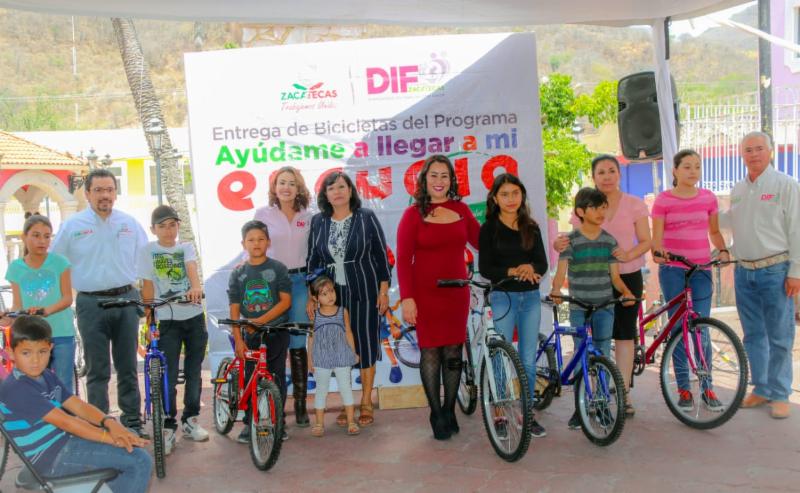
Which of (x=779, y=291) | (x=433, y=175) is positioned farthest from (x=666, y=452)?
(x=433, y=175)

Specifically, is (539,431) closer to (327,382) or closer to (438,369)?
(438,369)

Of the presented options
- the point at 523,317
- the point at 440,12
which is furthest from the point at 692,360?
the point at 440,12

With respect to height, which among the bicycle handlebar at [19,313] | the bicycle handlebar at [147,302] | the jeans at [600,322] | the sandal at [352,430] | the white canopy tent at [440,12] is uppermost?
the white canopy tent at [440,12]

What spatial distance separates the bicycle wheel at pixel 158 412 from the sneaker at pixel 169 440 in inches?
14.5

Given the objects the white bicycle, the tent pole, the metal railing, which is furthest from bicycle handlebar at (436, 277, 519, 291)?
the metal railing

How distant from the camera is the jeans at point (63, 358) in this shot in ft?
17.3

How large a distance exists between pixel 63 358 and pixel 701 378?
13.0ft

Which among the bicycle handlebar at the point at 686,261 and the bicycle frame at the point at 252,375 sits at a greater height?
the bicycle handlebar at the point at 686,261

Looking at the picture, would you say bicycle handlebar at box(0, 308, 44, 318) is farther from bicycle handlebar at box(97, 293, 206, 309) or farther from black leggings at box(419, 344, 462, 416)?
black leggings at box(419, 344, 462, 416)

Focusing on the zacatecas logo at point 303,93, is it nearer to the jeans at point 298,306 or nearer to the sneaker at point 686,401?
the jeans at point 298,306

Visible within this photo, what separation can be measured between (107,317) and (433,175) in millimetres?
2247

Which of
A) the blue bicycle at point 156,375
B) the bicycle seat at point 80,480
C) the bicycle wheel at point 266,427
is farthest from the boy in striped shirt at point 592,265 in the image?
the bicycle seat at point 80,480

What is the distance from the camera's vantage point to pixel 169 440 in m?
5.39

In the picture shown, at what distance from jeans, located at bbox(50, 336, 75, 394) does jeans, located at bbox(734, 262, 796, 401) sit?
4.35 meters
